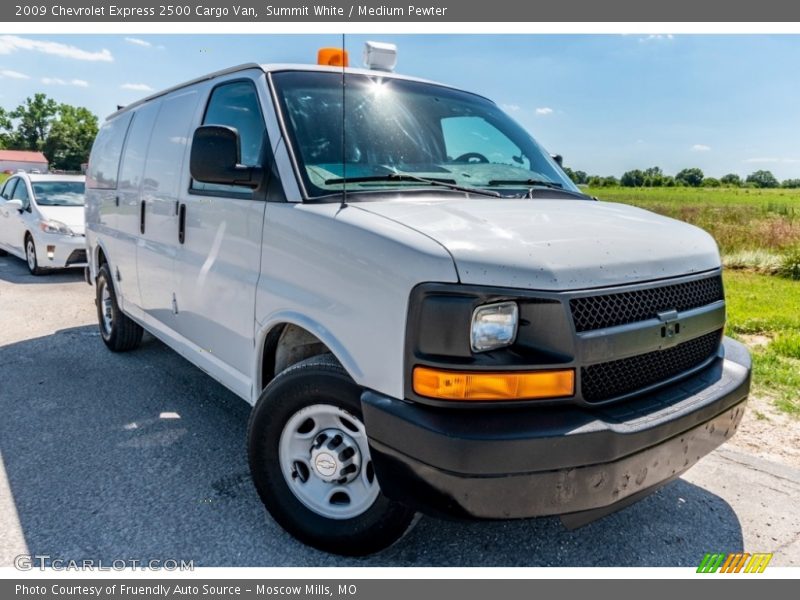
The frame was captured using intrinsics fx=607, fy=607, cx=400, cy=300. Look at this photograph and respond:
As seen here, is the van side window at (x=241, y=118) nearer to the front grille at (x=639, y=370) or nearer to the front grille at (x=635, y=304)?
the front grille at (x=635, y=304)

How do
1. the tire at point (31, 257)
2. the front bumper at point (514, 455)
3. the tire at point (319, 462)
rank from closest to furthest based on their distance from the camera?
1. the front bumper at point (514, 455)
2. the tire at point (319, 462)
3. the tire at point (31, 257)

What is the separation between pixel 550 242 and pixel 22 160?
120m

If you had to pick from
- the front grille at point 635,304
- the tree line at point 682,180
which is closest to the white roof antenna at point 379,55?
the front grille at point 635,304

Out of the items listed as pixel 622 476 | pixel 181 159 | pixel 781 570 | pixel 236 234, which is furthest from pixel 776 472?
pixel 181 159

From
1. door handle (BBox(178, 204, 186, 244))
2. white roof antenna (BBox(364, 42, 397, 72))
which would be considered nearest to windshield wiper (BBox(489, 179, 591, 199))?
white roof antenna (BBox(364, 42, 397, 72))

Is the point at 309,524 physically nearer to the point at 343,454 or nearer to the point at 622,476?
the point at 343,454

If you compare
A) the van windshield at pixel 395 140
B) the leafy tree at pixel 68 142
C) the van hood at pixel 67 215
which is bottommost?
the van hood at pixel 67 215

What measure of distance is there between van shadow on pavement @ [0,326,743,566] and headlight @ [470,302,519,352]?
2.24 feet

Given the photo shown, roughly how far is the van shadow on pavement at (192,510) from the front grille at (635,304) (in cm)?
86

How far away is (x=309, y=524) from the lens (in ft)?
8.63

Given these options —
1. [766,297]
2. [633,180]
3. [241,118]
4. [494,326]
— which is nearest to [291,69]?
[241,118]

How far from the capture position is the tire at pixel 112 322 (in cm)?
539

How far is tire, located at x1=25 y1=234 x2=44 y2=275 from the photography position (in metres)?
9.59

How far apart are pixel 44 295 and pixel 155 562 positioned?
694 cm
